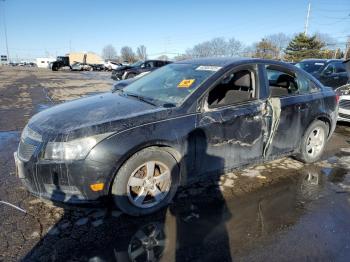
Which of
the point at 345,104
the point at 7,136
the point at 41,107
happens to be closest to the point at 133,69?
the point at 41,107

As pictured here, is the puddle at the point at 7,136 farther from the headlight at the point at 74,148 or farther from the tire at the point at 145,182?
the tire at the point at 145,182

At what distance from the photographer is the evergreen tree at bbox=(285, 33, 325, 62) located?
46094 millimetres

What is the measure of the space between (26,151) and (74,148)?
24.5 inches

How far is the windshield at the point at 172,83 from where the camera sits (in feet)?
11.6

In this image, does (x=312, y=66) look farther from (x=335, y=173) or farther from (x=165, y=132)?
(x=165, y=132)

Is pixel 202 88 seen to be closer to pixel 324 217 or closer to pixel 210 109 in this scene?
pixel 210 109

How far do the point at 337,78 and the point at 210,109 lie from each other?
385 inches

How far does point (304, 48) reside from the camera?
1870 inches

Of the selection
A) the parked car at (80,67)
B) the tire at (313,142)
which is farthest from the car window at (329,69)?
the parked car at (80,67)

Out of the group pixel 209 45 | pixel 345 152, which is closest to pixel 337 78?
pixel 345 152

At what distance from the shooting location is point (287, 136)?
4.30 meters

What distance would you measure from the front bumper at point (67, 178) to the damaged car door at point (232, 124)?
118 cm

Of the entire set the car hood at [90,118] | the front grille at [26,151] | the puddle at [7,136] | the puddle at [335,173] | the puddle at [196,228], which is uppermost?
the car hood at [90,118]

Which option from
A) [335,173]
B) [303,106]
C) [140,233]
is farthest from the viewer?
[335,173]
